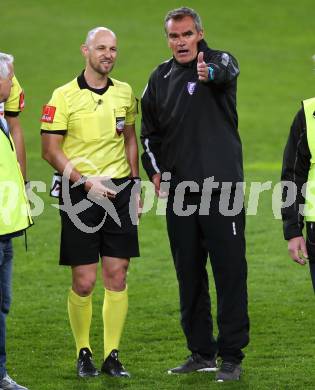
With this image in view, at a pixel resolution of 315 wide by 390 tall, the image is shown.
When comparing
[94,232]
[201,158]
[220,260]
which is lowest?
[220,260]

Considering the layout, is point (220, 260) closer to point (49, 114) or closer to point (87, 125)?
point (87, 125)

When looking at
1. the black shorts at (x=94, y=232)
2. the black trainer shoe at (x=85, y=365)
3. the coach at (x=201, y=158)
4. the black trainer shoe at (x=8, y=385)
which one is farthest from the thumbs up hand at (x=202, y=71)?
the black trainer shoe at (x=8, y=385)

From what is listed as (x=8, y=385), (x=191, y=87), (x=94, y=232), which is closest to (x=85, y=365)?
(x=8, y=385)

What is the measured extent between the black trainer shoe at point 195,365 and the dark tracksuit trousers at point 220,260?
15 cm

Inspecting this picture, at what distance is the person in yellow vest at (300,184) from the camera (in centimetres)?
576

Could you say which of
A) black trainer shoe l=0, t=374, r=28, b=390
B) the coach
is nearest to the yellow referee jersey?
the coach

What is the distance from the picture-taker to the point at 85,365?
699 cm

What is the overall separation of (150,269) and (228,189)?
4.13 meters

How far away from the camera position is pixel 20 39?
111 ft

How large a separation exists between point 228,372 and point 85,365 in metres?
0.93

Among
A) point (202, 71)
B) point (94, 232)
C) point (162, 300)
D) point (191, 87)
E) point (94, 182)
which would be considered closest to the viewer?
point (202, 71)

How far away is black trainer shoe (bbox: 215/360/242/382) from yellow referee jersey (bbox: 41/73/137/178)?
1.38m

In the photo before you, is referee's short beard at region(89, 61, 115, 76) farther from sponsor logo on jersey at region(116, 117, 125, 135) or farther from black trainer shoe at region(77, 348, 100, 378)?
black trainer shoe at region(77, 348, 100, 378)

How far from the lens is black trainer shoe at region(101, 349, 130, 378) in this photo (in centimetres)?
694
